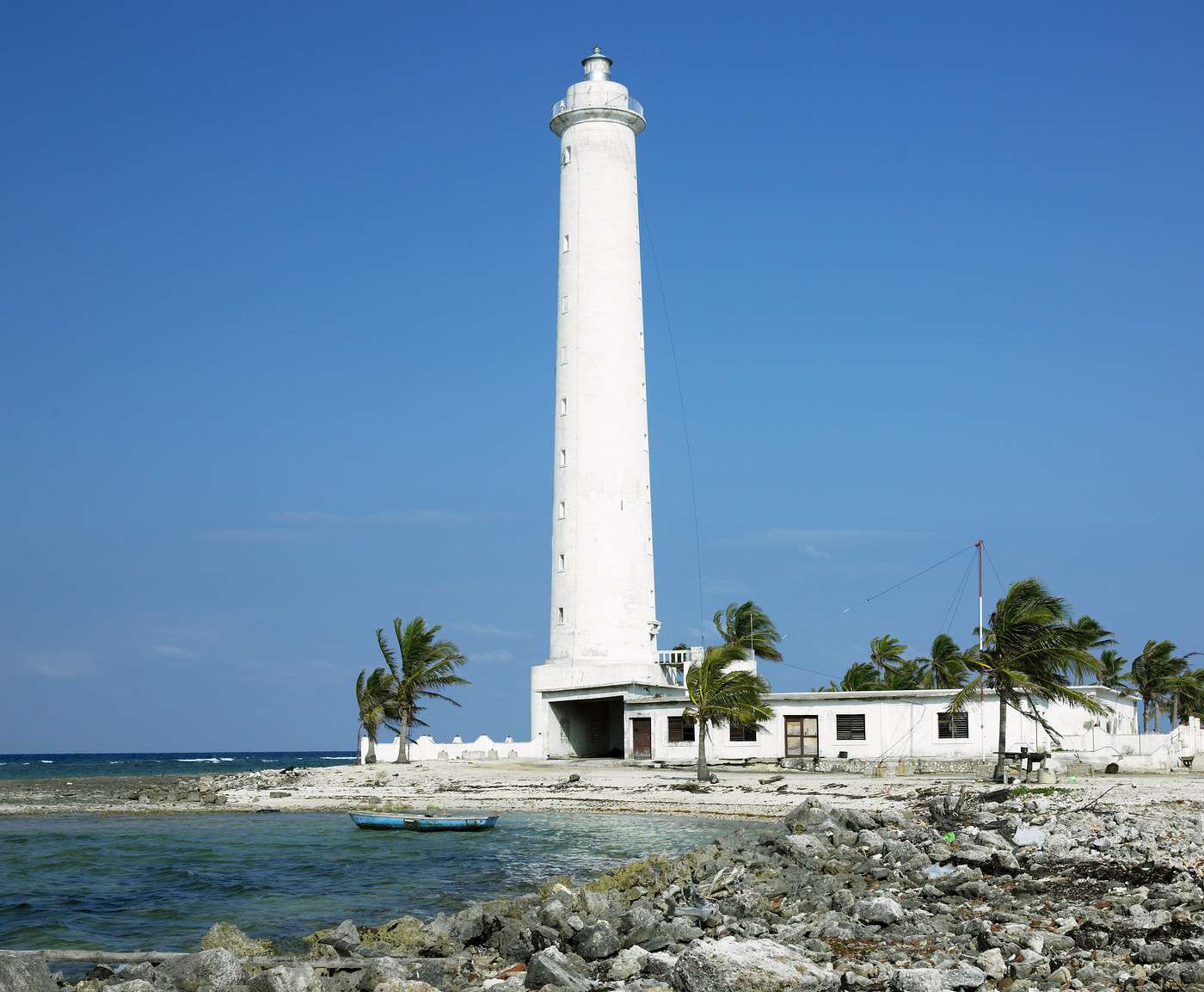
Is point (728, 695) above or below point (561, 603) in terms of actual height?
below

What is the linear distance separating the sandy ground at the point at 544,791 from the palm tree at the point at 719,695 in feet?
5.41

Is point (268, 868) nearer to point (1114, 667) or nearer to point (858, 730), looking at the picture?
point (858, 730)

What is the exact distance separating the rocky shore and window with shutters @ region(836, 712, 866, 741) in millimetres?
20198

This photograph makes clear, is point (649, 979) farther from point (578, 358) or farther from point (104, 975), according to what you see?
point (578, 358)

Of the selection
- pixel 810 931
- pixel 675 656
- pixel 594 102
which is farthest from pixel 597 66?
pixel 810 931

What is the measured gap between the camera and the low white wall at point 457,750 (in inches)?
1869

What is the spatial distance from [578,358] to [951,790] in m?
21.8

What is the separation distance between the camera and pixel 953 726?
39.1 m

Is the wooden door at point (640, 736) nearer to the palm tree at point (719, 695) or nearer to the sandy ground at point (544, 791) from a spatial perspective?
the sandy ground at point (544, 791)

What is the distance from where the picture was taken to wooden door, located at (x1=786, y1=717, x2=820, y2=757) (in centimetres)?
4059

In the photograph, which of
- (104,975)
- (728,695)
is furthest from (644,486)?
Result: (104,975)

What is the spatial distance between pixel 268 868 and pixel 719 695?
1563 centimetres

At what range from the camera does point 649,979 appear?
11039 millimetres

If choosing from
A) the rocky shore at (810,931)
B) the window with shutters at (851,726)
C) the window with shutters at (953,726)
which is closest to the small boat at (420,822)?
the rocky shore at (810,931)
